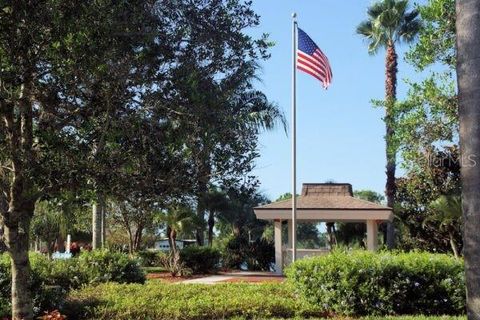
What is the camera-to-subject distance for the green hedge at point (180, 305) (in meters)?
10.7

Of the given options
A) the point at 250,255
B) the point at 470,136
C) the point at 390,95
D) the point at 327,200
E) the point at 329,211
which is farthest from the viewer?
the point at 250,255

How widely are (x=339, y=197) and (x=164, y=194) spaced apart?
817 inches

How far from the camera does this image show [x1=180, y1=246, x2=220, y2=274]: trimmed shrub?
26922 mm

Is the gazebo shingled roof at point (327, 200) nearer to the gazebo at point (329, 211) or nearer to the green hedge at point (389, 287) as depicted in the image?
the gazebo at point (329, 211)

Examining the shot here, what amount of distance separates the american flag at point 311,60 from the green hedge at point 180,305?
9424 mm

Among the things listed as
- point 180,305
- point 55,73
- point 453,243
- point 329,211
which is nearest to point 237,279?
point 329,211

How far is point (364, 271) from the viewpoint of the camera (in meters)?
11.7

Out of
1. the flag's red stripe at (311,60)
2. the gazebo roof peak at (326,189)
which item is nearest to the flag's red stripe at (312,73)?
the flag's red stripe at (311,60)

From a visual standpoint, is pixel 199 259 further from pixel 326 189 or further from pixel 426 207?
pixel 426 207

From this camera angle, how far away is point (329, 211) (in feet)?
84.0

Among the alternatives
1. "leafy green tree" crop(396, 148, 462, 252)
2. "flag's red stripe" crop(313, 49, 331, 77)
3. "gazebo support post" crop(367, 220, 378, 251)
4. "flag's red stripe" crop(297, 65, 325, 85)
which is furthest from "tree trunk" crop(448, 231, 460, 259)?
"flag's red stripe" crop(297, 65, 325, 85)

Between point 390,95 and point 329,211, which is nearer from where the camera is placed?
point 329,211

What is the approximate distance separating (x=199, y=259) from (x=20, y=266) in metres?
19.3

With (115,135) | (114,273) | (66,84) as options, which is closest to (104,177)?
(115,135)
